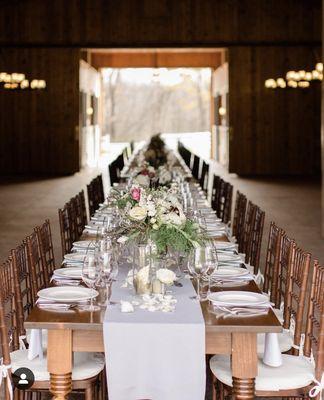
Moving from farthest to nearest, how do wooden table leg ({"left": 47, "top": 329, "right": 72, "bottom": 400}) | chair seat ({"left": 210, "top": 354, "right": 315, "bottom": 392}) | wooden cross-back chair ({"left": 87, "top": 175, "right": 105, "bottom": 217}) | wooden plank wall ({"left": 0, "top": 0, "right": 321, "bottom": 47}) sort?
wooden plank wall ({"left": 0, "top": 0, "right": 321, "bottom": 47}) → wooden cross-back chair ({"left": 87, "top": 175, "right": 105, "bottom": 217}) → chair seat ({"left": 210, "top": 354, "right": 315, "bottom": 392}) → wooden table leg ({"left": 47, "top": 329, "right": 72, "bottom": 400})

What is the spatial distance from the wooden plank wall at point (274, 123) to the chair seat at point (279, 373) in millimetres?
16094

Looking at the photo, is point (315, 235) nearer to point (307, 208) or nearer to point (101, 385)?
point (307, 208)

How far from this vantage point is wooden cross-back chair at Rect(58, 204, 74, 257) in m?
5.82

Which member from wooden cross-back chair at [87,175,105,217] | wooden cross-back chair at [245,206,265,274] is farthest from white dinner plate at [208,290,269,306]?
wooden cross-back chair at [87,175,105,217]

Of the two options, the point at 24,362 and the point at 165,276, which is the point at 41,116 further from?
the point at 165,276

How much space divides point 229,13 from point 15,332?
15996mm

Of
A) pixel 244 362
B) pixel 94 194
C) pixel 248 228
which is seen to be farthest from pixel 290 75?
pixel 244 362

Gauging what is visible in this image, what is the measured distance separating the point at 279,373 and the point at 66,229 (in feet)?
8.91

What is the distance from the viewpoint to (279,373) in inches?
142

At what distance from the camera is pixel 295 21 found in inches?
758

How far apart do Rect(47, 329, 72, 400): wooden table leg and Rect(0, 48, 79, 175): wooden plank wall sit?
16.5m

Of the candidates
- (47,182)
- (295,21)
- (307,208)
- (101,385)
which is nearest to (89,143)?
(47,182)

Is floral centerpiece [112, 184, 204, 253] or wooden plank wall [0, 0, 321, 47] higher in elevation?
wooden plank wall [0, 0, 321, 47]

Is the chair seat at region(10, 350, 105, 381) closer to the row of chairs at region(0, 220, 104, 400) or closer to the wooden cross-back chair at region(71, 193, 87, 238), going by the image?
the row of chairs at region(0, 220, 104, 400)
